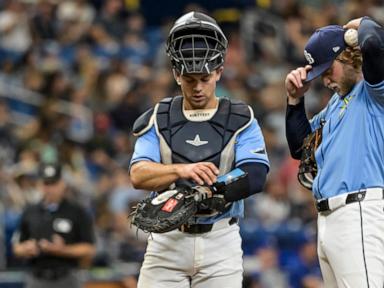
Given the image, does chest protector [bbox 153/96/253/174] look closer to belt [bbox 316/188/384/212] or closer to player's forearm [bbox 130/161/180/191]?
player's forearm [bbox 130/161/180/191]

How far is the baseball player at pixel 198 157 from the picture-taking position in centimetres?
536

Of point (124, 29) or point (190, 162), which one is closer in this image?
point (190, 162)

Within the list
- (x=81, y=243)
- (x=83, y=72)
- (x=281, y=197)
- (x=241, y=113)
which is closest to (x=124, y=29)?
(x=83, y=72)

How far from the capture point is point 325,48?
17.2ft

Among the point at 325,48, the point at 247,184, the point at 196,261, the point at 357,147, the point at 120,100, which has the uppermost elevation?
the point at 120,100

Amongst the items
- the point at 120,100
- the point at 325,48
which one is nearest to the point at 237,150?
the point at 325,48

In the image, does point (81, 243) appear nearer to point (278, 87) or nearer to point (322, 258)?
point (322, 258)

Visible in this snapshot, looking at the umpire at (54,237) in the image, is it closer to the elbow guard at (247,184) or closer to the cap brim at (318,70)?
the elbow guard at (247,184)

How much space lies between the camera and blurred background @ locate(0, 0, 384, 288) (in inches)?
425

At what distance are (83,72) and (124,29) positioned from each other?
1.55 m

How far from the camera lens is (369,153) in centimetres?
512

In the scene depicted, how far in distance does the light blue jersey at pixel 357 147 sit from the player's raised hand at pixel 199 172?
56 cm

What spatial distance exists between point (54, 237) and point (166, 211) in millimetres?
3770

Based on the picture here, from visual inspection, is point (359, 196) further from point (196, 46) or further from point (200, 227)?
point (196, 46)
